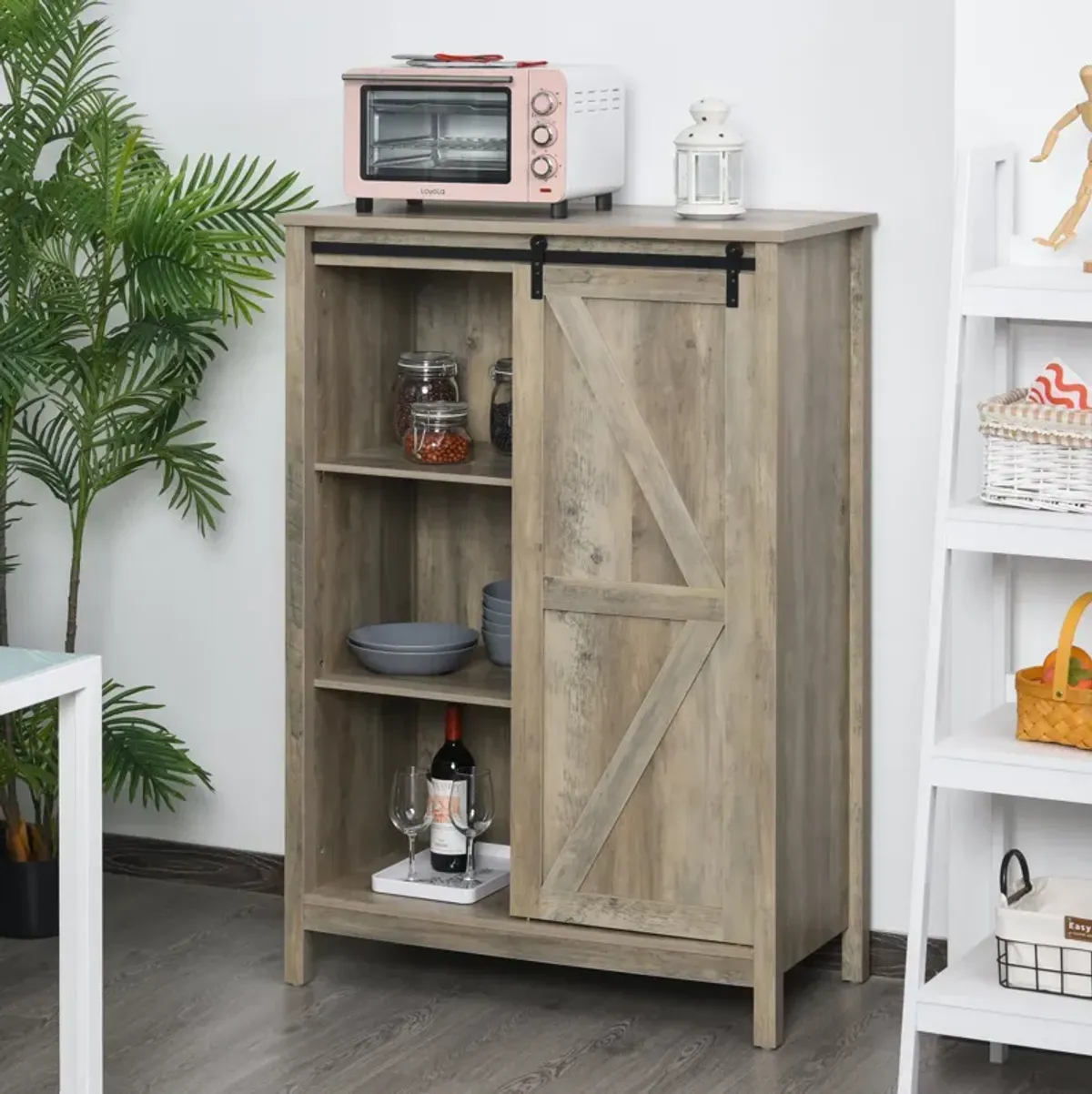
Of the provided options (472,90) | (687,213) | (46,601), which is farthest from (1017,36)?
(46,601)

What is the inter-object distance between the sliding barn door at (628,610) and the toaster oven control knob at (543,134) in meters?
0.24

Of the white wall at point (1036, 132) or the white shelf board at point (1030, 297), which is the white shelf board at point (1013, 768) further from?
the white shelf board at point (1030, 297)

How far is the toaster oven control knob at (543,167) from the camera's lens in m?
3.51

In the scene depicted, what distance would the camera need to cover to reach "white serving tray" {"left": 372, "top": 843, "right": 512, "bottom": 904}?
→ 3.74m

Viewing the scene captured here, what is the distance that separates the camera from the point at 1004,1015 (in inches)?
122

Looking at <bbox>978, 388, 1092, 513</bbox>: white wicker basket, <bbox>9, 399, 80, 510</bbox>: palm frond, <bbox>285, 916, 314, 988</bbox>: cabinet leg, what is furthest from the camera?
<bbox>9, 399, 80, 510</bbox>: palm frond

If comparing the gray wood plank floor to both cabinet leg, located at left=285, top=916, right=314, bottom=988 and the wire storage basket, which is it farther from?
the wire storage basket

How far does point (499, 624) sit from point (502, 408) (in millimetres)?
400

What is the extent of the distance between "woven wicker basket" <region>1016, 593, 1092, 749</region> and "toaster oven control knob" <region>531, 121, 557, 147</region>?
118cm

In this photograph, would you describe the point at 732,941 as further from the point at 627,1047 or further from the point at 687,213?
the point at 687,213

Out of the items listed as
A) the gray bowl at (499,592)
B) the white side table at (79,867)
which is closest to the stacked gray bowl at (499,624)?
the gray bowl at (499,592)

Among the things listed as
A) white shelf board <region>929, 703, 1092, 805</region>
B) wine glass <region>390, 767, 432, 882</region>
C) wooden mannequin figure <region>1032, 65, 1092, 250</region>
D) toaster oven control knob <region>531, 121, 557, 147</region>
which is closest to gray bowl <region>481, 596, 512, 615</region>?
wine glass <region>390, 767, 432, 882</region>

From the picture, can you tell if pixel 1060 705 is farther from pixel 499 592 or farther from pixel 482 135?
pixel 482 135

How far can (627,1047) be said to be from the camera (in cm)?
349
